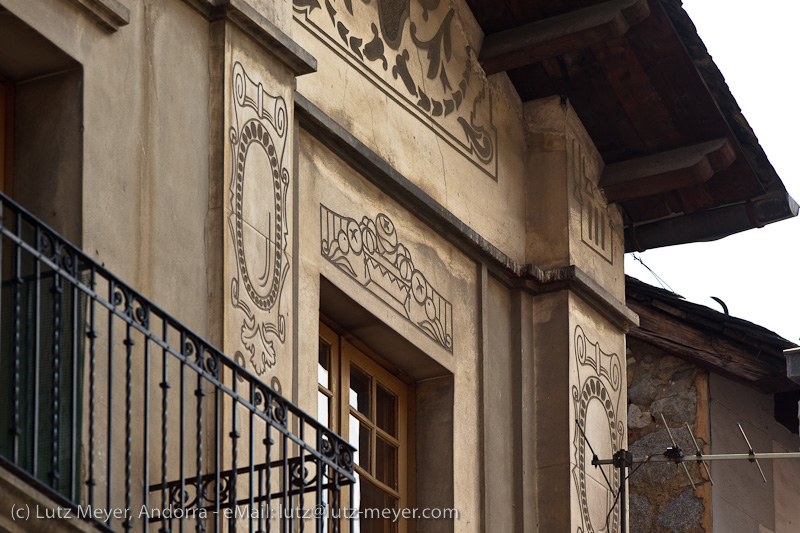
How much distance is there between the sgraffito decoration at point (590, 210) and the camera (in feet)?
34.2

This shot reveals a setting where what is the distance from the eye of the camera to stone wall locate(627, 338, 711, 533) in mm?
12188

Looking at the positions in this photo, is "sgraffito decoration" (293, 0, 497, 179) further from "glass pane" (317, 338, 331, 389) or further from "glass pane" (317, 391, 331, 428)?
"glass pane" (317, 391, 331, 428)

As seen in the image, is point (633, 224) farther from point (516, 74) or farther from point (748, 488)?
point (748, 488)

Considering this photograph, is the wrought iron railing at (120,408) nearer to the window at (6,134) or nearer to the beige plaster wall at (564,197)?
the window at (6,134)

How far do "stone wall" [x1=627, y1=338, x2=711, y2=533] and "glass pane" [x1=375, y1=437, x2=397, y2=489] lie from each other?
3.55 metres

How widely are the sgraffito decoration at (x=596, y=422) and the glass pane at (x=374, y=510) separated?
4.41 ft

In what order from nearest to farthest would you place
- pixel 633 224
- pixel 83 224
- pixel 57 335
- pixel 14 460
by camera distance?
pixel 14 460 < pixel 57 335 < pixel 83 224 < pixel 633 224

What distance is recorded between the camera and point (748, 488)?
12469mm

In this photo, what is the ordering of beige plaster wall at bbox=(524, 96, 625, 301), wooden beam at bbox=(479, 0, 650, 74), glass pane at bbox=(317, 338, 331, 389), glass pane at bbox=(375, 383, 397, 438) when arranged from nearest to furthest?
glass pane at bbox=(317, 338, 331, 389) → glass pane at bbox=(375, 383, 397, 438) → wooden beam at bbox=(479, 0, 650, 74) → beige plaster wall at bbox=(524, 96, 625, 301)

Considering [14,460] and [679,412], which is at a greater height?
[679,412]

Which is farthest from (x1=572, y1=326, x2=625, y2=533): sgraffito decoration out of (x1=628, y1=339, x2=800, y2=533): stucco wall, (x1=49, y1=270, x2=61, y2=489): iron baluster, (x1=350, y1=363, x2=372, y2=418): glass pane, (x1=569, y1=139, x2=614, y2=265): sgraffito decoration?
(x1=49, y1=270, x2=61, y2=489): iron baluster

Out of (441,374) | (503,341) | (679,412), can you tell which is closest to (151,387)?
(441,374)

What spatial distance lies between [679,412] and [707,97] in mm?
3181

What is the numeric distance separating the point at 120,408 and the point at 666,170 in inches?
205
